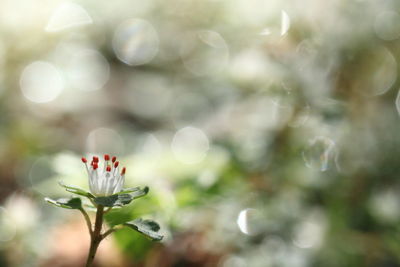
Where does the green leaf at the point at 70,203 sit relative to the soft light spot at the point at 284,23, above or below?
below

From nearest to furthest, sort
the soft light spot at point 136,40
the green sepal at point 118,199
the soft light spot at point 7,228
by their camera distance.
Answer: the green sepal at point 118,199, the soft light spot at point 7,228, the soft light spot at point 136,40

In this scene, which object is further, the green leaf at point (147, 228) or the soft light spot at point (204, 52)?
the soft light spot at point (204, 52)

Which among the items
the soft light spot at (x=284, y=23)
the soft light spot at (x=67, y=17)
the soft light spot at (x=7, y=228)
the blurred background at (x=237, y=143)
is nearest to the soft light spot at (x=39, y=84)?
the blurred background at (x=237, y=143)

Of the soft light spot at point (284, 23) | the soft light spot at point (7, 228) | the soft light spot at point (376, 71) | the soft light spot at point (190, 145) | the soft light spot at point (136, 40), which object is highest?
the soft light spot at point (136, 40)

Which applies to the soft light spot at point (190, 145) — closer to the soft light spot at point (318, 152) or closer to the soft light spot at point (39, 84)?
the soft light spot at point (318, 152)

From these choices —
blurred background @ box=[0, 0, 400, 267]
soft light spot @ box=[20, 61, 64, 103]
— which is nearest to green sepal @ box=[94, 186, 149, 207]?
blurred background @ box=[0, 0, 400, 267]

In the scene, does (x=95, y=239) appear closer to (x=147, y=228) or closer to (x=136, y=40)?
(x=147, y=228)

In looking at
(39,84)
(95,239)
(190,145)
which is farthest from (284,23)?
(95,239)
